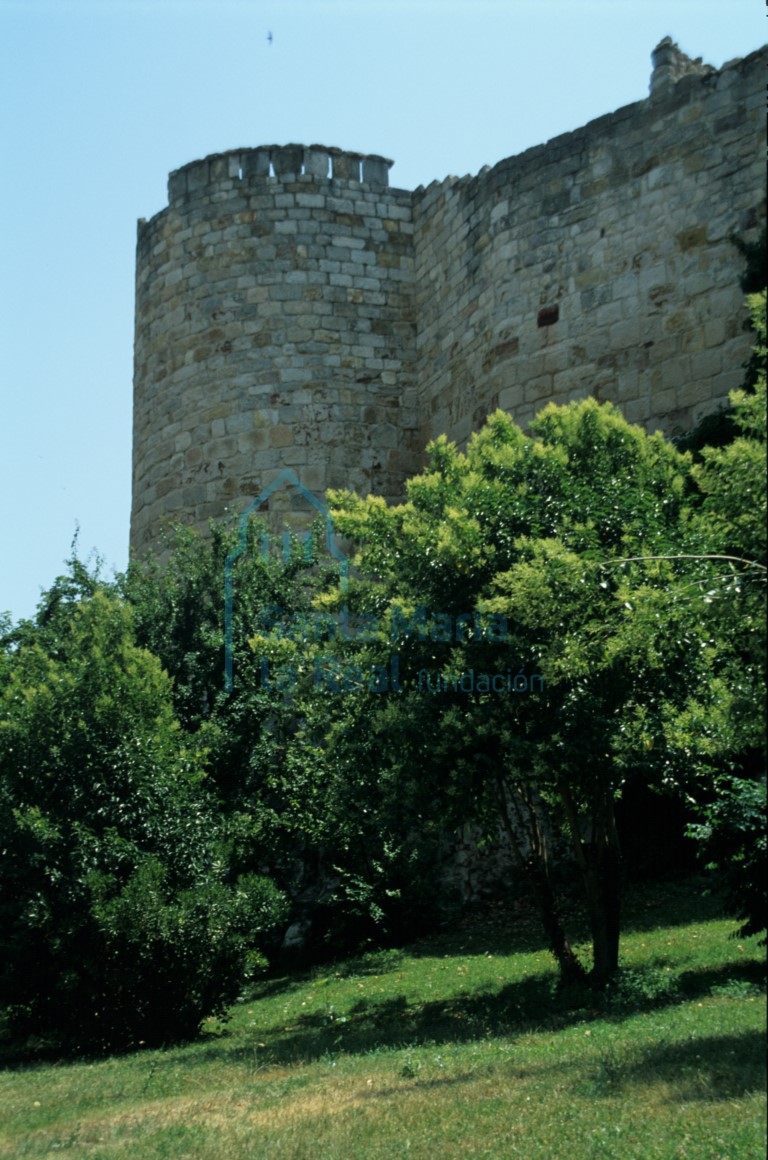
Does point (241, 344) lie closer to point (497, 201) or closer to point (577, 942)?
point (497, 201)

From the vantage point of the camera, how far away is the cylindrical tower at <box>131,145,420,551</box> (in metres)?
16.4

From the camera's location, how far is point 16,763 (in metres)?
10.7

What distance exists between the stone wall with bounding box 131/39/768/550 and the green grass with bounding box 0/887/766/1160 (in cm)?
572

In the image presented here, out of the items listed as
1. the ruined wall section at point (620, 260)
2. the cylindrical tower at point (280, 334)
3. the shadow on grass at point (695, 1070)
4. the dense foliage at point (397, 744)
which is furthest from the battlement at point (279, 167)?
the shadow on grass at point (695, 1070)

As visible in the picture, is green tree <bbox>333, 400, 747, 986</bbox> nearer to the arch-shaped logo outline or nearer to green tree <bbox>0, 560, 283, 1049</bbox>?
the arch-shaped logo outline

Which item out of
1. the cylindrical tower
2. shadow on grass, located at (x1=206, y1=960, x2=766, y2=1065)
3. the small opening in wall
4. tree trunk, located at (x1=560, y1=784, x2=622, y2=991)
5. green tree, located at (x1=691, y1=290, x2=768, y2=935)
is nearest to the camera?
green tree, located at (x1=691, y1=290, x2=768, y2=935)

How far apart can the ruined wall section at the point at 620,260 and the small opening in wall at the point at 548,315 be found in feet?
0.05

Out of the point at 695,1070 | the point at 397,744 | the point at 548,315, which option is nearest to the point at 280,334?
the point at 548,315

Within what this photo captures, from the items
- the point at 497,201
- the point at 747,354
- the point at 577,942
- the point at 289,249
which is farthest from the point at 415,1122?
the point at 289,249

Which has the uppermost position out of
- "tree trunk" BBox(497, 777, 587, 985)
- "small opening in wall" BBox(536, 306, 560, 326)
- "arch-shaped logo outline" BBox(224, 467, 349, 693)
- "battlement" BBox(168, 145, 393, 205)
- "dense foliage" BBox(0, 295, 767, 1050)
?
"battlement" BBox(168, 145, 393, 205)

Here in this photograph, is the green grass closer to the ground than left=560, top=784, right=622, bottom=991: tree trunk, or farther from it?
closer to the ground

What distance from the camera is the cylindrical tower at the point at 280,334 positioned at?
16.4 meters

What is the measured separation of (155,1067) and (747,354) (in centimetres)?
823

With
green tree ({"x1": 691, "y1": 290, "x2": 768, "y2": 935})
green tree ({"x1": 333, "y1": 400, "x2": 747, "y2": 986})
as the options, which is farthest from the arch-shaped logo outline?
green tree ({"x1": 691, "y1": 290, "x2": 768, "y2": 935})
